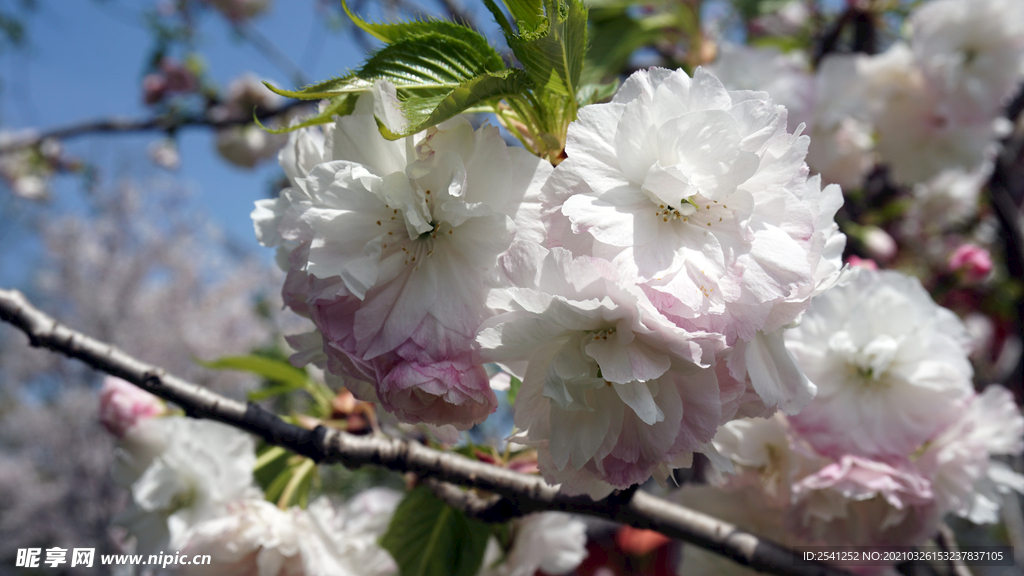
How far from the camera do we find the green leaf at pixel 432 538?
2.73 ft

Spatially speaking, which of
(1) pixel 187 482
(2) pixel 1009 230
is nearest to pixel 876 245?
(2) pixel 1009 230

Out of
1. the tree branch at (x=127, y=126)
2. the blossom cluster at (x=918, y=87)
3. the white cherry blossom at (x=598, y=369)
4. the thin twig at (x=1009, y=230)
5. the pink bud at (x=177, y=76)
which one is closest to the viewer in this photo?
the white cherry blossom at (x=598, y=369)

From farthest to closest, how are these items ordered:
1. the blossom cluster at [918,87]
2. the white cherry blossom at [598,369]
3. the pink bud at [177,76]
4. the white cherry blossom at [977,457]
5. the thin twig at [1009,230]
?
the pink bud at [177,76] < the thin twig at [1009,230] < the blossom cluster at [918,87] < the white cherry blossom at [977,457] < the white cherry blossom at [598,369]

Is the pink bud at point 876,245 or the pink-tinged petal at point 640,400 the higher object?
the pink-tinged petal at point 640,400

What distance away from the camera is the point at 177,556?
77cm

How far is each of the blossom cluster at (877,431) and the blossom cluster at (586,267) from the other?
29 centimetres

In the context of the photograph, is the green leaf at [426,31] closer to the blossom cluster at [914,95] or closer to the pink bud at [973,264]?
the blossom cluster at [914,95]

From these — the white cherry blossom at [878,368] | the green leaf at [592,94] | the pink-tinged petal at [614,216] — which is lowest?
the white cherry blossom at [878,368]

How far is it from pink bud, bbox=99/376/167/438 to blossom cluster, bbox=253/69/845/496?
0.71 metres

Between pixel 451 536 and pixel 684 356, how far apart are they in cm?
60

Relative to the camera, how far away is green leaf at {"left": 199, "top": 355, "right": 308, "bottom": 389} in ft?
2.97

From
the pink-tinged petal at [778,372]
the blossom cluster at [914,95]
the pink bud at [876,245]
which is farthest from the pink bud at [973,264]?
the pink-tinged petal at [778,372]

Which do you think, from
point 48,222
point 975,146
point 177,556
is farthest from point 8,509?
point 975,146

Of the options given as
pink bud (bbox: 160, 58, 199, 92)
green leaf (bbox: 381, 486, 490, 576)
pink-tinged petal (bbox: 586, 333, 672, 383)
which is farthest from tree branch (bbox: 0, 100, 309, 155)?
pink-tinged petal (bbox: 586, 333, 672, 383)
